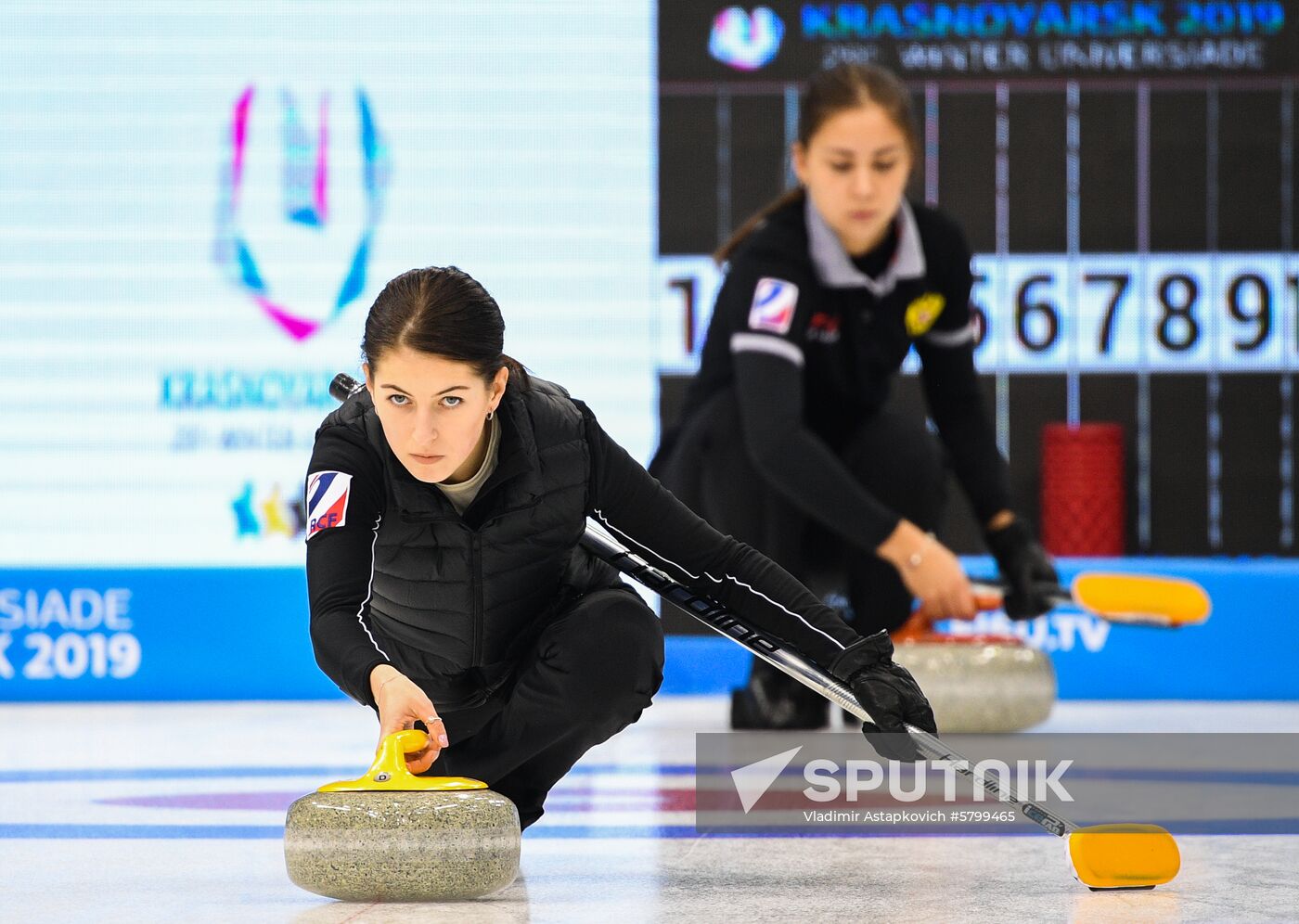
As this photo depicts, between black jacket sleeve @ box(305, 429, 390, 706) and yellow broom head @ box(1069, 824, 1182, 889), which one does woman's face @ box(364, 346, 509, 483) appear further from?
yellow broom head @ box(1069, 824, 1182, 889)

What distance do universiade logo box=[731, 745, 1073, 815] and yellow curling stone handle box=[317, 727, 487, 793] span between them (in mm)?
873

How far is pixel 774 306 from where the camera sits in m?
3.37

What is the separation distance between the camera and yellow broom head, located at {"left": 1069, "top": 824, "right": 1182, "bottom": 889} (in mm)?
1879

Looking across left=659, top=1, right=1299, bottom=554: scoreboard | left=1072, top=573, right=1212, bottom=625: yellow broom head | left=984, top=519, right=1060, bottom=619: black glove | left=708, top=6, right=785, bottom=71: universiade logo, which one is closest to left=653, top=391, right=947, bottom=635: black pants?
left=984, top=519, right=1060, bottom=619: black glove

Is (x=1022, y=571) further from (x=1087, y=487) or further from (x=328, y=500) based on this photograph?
(x=1087, y=487)

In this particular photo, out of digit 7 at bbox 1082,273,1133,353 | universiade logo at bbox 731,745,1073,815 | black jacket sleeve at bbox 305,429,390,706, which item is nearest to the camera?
black jacket sleeve at bbox 305,429,390,706

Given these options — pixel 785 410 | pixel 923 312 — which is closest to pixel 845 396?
pixel 923 312

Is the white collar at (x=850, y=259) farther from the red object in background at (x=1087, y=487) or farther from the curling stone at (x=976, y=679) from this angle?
the red object in background at (x=1087, y=487)

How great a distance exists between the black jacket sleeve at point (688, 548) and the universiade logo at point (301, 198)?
339 centimetres

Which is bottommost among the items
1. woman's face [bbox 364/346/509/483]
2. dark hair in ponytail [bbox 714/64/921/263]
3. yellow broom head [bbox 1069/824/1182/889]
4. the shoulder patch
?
yellow broom head [bbox 1069/824/1182/889]

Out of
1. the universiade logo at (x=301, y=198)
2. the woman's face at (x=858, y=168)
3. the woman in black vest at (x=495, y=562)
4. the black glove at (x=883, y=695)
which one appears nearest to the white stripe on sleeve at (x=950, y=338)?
the woman's face at (x=858, y=168)

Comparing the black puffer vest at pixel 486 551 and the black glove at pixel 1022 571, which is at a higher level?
the black puffer vest at pixel 486 551

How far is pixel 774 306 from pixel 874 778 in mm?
905

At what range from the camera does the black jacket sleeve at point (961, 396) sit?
3.43 m
